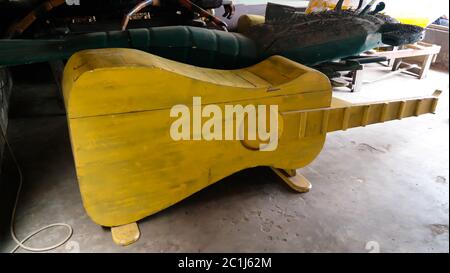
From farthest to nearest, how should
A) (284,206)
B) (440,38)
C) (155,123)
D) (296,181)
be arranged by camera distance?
(440,38) → (296,181) → (284,206) → (155,123)

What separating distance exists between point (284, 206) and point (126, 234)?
25.5 inches

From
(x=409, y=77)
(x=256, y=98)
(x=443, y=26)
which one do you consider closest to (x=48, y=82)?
(x=256, y=98)

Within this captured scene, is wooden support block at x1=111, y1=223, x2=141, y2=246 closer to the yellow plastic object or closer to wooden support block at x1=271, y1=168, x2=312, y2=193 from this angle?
the yellow plastic object

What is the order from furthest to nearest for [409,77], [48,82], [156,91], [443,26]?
[443,26], [409,77], [48,82], [156,91]

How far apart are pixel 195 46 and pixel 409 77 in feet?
9.23

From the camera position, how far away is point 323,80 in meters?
1.31

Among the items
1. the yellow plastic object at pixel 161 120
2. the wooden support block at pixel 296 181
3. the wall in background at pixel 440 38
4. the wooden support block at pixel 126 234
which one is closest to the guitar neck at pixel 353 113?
the yellow plastic object at pixel 161 120

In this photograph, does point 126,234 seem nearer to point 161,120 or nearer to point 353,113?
point 161,120

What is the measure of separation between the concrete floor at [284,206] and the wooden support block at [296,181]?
0.03 metres

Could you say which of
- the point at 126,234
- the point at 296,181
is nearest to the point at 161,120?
the point at 126,234

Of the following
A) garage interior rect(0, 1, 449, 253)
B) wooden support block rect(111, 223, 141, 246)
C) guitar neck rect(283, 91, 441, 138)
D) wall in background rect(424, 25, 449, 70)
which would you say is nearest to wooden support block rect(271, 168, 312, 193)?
garage interior rect(0, 1, 449, 253)

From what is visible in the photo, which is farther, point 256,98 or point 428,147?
point 428,147

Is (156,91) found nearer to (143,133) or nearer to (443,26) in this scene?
(143,133)

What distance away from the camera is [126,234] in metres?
1.16
